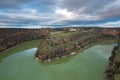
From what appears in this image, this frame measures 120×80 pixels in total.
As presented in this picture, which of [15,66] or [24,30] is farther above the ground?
[24,30]

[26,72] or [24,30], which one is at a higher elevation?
[24,30]

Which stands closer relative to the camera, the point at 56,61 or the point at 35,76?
the point at 35,76

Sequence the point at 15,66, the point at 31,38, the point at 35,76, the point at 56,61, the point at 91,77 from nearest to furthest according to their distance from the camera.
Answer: the point at 91,77 < the point at 35,76 < the point at 15,66 < the point at 56,61 < the point at 31,38

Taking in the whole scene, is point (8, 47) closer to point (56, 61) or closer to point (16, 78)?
point (56, 61)

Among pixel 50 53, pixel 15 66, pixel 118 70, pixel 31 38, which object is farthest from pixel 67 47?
pixel 31 38

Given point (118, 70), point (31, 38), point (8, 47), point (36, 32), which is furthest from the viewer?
point (36, 32)

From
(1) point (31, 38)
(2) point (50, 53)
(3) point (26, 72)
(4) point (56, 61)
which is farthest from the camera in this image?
(1) point (31, 38)

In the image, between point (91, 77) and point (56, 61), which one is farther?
point (56, 61)

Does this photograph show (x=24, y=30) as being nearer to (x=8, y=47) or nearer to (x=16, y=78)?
(x=8, y=47)

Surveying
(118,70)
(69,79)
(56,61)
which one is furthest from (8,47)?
(118,70)
